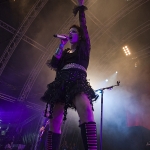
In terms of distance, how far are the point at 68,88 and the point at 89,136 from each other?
19.5 inches

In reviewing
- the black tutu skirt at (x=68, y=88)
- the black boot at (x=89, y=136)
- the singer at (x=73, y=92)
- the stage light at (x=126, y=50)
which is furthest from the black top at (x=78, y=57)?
the stage light at (x=126, y=50)

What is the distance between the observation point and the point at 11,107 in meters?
9.88

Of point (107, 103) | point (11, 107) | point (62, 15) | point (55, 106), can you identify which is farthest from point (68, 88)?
point (11, 107)

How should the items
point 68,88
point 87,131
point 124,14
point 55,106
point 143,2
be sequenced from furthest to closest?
point 124,14
point 143,2
point 55,106
point 68,88
point 87,131

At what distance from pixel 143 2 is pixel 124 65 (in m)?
3.96

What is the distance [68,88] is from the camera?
1539 millimetres

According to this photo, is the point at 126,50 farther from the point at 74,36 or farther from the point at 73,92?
the point at 73,92

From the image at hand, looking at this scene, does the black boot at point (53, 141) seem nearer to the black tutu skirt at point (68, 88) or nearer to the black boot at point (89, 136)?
the black tutu skirt at point (68, 88)

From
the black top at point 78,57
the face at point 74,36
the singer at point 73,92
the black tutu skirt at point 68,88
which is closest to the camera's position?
the singer at point 73,92

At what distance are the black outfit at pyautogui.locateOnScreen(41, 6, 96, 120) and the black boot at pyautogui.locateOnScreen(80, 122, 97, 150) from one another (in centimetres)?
30

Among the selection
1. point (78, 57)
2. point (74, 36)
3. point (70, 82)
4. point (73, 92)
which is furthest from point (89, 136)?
point (74, 36)

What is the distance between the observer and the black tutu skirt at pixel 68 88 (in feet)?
4.87

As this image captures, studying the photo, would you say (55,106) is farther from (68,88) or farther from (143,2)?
(143,2)

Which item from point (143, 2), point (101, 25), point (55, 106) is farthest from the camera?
point (101, 25)
